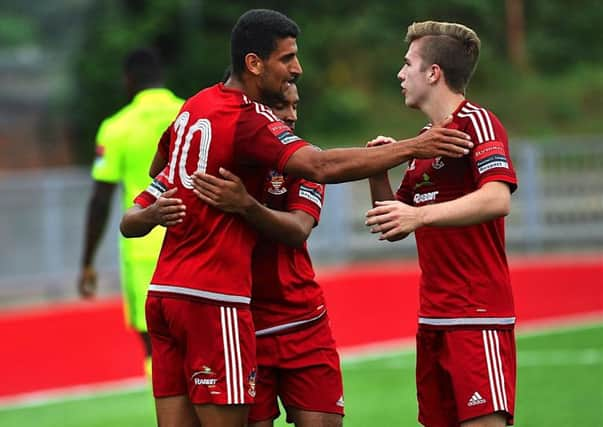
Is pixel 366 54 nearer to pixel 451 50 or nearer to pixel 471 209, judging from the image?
pixel 451 50

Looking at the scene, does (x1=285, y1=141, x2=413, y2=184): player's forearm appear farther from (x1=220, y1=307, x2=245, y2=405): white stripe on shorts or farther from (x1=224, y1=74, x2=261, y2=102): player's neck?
(x1=220, y1=307, x2=245, y2=405): white stripe on shorts

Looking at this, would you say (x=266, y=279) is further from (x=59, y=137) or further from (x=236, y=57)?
(x=59, y=137)

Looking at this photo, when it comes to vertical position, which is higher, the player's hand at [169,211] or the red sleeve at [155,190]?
the red sleeve at [155,190]

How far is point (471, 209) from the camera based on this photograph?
18.2ft

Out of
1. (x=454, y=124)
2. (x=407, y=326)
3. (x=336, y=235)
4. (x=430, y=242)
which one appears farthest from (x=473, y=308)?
(x=336, y=235)

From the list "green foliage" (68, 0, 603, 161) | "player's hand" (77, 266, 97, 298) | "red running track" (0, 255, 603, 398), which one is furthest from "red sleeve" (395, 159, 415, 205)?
"green foliage" (68, 0, 603, 161)

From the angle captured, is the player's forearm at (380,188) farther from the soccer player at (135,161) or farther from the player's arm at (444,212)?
the soccer player at (135,161)

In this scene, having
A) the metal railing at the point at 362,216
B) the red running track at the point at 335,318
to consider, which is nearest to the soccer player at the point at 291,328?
the red running track at the point at 335,318

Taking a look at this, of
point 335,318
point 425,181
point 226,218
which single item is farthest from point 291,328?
point 335,318

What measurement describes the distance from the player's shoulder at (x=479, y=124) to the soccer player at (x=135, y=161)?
3570 millimetres

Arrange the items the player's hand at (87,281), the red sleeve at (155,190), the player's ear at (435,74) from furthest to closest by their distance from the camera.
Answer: the player's hand at (87,281) → the player's ear at (435,74) → the red sleeve at (155,190)

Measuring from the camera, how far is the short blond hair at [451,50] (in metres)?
6.01

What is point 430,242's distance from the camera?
6086 millimetres

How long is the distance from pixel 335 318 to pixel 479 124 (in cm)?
959
